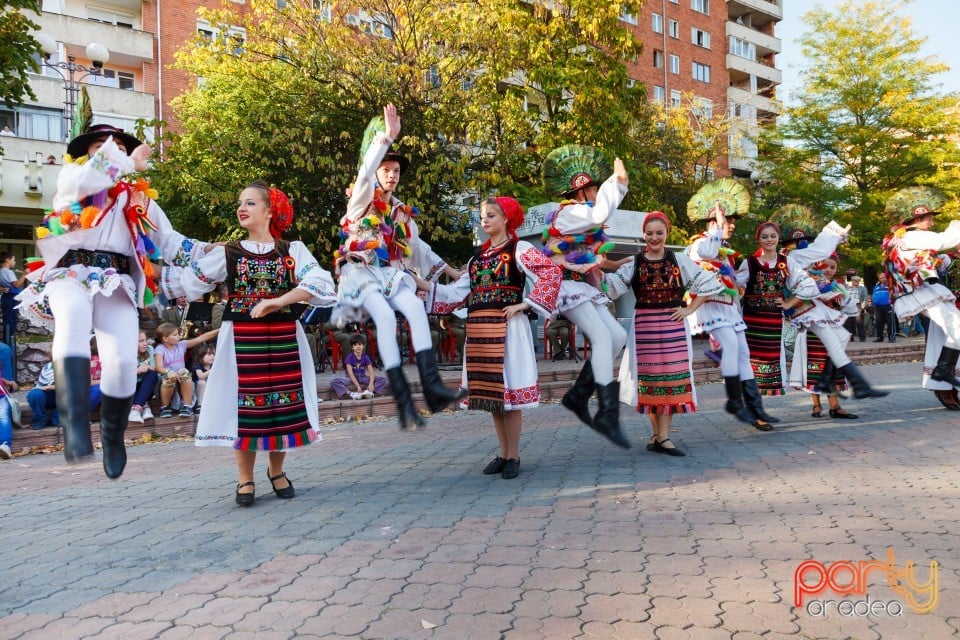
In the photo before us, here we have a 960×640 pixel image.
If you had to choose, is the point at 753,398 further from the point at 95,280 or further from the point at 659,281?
the point at 95,280

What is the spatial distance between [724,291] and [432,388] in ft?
11.1

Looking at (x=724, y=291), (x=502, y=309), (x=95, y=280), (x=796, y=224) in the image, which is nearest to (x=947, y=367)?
(x=796, y=224)

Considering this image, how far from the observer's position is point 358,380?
1091cm

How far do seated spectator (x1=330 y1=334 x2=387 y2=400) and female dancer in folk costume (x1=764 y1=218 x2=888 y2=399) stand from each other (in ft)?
18.6

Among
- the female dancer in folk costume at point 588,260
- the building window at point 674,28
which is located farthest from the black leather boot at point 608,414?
the building window at point 674,28

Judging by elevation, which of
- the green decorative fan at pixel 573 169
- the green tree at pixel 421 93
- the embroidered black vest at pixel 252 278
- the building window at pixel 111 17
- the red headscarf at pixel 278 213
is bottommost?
the embroidered black vest at pixel 252 278

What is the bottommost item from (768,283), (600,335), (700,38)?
(600,335)

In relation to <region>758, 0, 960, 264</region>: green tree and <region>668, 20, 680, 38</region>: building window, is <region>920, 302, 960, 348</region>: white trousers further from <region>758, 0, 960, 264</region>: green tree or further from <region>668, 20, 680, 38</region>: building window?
<region>668, 20, 680, 38</region>: building window

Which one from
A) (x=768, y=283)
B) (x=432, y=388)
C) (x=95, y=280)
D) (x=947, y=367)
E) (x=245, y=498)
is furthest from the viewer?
(x=947, y=367)

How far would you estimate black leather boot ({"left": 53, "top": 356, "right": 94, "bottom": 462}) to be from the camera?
370 cm

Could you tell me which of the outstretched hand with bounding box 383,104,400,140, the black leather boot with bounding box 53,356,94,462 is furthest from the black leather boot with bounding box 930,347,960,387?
the black leather boot with bounding box 53,356,94,462

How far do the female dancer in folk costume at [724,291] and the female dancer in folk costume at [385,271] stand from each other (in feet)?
9.70

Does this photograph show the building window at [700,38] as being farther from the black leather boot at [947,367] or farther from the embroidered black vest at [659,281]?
the embroidered black vest at [659,281]

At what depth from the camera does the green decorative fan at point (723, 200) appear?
23.7 ft
